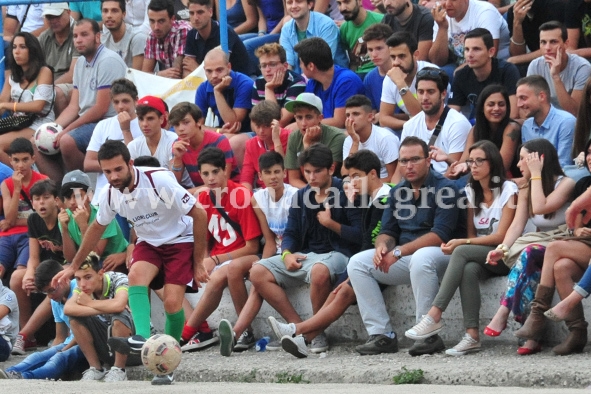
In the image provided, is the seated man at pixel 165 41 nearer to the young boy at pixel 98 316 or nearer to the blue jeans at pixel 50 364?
the young boy at pixel 98 316

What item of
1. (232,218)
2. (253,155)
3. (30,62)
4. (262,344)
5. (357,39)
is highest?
(357,39)

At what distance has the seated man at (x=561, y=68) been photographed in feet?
34.1

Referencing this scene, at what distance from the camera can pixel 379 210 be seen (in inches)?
388

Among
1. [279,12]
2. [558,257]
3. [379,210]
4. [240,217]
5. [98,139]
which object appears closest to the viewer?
[558,257]

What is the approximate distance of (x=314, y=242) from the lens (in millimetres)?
10273

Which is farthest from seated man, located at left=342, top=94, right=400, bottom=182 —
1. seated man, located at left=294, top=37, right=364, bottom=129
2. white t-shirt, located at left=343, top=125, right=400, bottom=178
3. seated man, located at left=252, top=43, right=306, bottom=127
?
seated man, located at left=252, top=43, right=306, bottom=127

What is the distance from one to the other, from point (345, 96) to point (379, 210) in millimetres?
2096

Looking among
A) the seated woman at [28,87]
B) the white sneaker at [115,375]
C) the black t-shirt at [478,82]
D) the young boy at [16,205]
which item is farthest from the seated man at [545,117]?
the seated woman at [28,87]

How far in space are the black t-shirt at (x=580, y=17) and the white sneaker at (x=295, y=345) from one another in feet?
14.2

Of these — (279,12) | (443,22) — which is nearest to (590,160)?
(443,22)

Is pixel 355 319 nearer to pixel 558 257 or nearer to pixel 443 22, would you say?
pixel 558 257

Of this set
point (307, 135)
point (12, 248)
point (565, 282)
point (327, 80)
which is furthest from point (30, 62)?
point (565, 282)

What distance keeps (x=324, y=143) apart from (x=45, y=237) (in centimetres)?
320

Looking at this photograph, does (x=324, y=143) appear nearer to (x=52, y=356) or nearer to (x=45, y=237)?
(x=45, y=237)
